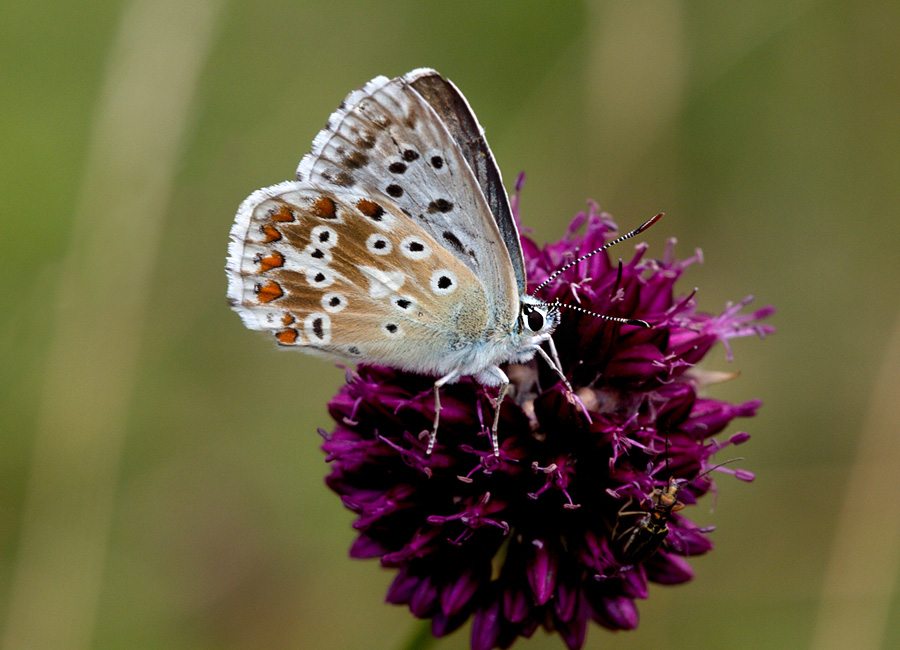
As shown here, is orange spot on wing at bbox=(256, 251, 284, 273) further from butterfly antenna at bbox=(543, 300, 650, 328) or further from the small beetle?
the small beetle

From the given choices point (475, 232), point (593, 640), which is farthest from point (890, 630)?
point (475, 232)

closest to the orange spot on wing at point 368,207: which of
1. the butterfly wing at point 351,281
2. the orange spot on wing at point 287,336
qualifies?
the butterfly wing at point 351,281

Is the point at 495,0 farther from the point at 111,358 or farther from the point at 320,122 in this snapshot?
the point at 111,358

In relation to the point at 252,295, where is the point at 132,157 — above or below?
above

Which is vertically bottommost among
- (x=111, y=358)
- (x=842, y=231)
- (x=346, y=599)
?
(x=346, y=599)

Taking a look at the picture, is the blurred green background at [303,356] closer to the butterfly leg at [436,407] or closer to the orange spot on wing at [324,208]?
the butterfly leg at [436,407]

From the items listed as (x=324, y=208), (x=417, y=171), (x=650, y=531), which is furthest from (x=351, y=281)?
(x=650, y=531)

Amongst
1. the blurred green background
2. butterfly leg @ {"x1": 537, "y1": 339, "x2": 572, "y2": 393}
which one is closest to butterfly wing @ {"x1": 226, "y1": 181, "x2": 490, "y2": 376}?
butterfly leg @ {"x1": 537, "y1": 339, "x2": 572, "y2": 393}

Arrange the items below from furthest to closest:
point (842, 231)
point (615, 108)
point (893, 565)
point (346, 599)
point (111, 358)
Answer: point (842, 231)
point (615, 108)
point (346, 599)
point (111, 358)
point (893, 565)
